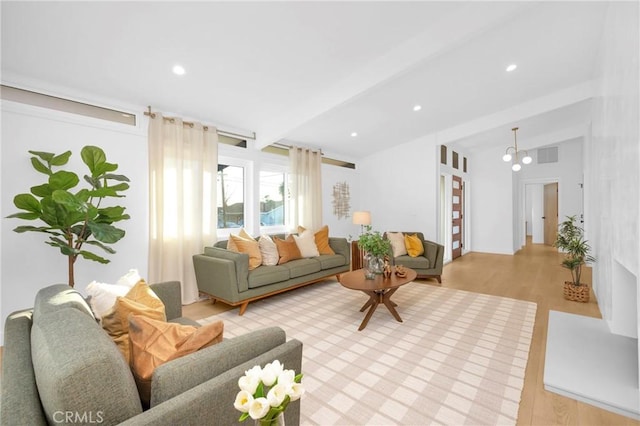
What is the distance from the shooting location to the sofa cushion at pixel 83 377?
2.51 ft

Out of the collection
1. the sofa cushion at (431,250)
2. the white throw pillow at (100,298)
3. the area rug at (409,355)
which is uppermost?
the white throw pillow at (100,298)

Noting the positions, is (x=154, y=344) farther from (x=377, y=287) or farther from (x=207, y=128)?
(x=207, y=128)

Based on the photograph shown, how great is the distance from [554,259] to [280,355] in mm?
7976

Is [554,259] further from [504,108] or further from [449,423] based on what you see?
[449,423]

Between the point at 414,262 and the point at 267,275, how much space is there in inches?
101

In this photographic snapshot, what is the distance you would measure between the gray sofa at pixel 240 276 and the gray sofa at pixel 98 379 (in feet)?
6.97

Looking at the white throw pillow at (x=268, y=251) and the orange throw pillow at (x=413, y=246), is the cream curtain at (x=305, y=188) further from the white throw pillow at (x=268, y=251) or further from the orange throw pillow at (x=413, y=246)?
the orange throw pillow at (x=413, y=246)

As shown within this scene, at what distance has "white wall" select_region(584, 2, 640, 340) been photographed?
1.90 metres

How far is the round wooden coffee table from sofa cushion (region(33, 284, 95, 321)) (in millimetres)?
2241

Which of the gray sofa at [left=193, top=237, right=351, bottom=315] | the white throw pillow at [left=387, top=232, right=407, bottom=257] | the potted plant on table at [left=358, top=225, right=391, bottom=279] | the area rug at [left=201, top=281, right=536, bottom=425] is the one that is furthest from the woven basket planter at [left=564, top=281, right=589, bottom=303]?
the gray sofa at [left=193, top=237, right=351, bottom=315]

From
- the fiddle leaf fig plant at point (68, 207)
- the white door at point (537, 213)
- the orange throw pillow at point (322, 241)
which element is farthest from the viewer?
the white door at point (537, 213)

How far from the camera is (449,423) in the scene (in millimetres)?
1707

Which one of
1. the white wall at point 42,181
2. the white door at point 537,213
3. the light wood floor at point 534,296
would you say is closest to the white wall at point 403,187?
the light wood floor at point 534,296

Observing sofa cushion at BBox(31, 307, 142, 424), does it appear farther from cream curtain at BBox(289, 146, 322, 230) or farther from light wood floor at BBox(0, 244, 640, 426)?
cream curtain at BBox(289, 146, 322, 230)
